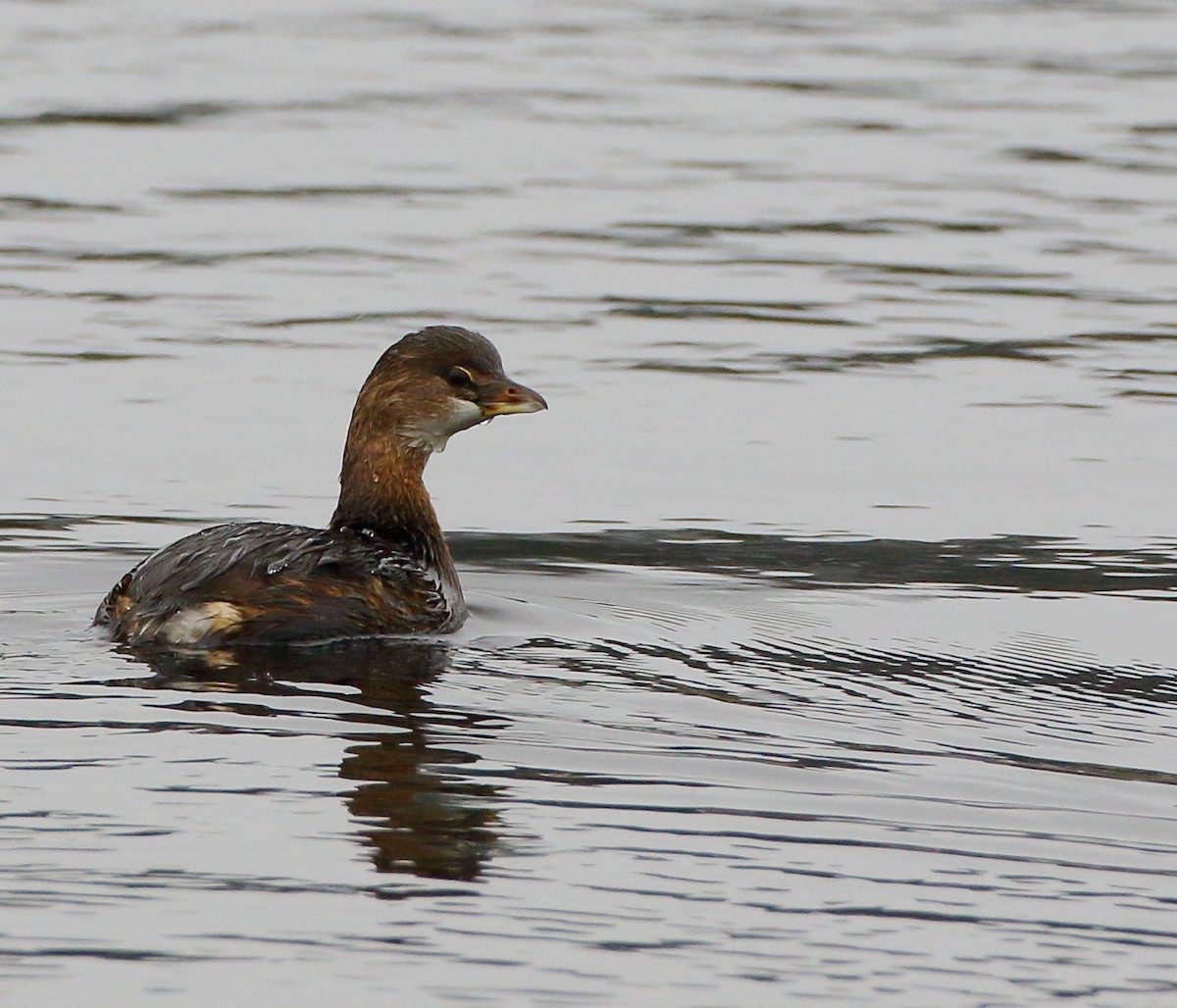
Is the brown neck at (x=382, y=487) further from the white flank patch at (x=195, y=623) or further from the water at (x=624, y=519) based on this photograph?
the white flank patch at (x=195, y=623)

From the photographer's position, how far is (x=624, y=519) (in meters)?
10.0

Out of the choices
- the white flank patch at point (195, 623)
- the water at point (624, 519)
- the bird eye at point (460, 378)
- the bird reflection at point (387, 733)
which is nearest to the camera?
the water at point (624, 519)

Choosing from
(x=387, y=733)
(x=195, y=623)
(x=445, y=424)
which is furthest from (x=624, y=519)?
(x=387, y=733)

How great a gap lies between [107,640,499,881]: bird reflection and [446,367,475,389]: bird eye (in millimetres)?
1093

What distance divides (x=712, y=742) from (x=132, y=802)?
5.23ft

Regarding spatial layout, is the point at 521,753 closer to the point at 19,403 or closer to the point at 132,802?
the point at 132,802

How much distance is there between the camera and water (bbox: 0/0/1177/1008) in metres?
5.39

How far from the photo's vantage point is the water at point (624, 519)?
539cm

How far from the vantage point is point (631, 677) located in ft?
24.9

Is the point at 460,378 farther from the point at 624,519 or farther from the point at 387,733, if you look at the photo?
the point at 387,733

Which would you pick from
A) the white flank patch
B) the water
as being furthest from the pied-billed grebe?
the water

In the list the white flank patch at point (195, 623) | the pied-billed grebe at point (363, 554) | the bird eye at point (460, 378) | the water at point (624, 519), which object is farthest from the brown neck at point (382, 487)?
the white flank patch at point (195, 623)

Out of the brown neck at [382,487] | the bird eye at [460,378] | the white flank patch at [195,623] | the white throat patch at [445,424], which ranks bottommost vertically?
the white flank patch at [195,623]

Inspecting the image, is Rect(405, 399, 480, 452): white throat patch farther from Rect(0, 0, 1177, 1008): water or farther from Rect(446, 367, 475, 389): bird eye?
Rect(0, 0, 1177, 1008): water
